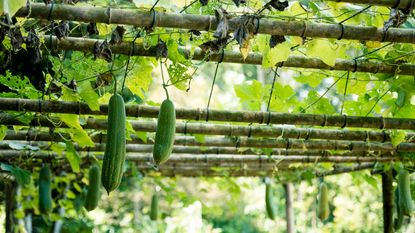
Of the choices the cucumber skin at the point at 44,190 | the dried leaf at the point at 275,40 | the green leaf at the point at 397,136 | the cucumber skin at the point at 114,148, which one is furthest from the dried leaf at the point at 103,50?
the cucumber skin at the point at 44,190

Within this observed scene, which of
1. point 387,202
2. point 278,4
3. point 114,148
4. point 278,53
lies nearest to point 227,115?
point 278,53

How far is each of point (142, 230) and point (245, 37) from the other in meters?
11.4

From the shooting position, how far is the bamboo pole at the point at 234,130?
3.87 m

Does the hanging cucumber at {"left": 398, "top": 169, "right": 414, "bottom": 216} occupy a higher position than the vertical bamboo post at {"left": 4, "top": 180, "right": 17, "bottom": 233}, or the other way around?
the hanging cucumber at {"left": 398, "top": 169, "right": 414, "bottom": 216}

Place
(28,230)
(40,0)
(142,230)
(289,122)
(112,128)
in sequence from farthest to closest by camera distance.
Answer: (142,230), (28,230), (289,122), (40,0), (112,128)

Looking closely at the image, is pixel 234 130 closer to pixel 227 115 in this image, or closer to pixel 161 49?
pixel 227 115

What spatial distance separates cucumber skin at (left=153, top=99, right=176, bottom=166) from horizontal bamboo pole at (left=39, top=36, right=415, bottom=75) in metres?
0.39

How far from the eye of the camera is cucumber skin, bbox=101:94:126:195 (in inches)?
106

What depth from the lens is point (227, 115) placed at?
12.3 feet

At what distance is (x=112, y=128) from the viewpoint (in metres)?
2.75

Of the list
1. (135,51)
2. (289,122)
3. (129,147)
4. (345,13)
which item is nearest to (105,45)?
(135,51)

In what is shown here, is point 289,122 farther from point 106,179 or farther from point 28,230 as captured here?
point 28,230

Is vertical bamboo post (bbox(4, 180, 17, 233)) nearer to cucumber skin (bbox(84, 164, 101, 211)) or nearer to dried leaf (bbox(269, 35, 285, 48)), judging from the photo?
cucumber skin (bbox(84, 164, 101, 211))

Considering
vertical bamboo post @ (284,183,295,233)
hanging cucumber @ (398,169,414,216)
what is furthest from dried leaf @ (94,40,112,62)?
vertical bamboo post @ (284,183,295,233)
